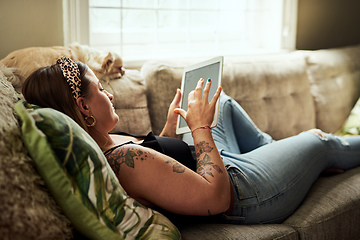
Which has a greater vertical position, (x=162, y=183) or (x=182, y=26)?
(x=182, y=26)

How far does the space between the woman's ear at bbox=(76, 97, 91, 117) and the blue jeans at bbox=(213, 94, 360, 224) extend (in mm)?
548

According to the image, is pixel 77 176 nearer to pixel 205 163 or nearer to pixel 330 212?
pixel 205 163

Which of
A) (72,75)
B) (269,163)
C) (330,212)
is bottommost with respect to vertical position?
(330,212)

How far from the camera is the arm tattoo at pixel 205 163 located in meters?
1.21

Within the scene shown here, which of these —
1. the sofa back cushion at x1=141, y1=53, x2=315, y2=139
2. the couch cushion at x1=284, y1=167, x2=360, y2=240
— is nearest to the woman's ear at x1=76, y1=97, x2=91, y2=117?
the sofa back cushion at x1=141, y1=53, x2=315, y2=139

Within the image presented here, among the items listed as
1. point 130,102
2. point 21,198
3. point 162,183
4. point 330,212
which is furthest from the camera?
point 130,102

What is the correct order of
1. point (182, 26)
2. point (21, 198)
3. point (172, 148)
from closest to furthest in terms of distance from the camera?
point (21, 198), point (172, 148), point (182, 26)

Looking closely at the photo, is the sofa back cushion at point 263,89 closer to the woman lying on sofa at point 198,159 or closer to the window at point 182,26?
the woman lying on sofa at point 198,159

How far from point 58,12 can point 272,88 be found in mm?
1196

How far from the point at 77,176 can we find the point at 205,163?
1.47ft

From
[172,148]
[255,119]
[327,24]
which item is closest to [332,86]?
[255,119]

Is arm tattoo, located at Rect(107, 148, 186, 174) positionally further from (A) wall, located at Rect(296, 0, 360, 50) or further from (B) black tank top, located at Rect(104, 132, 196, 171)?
(A) wall, located at Rect(296, 0, 360, 50)

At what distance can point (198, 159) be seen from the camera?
127cm

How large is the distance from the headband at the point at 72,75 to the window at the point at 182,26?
2.82ft
